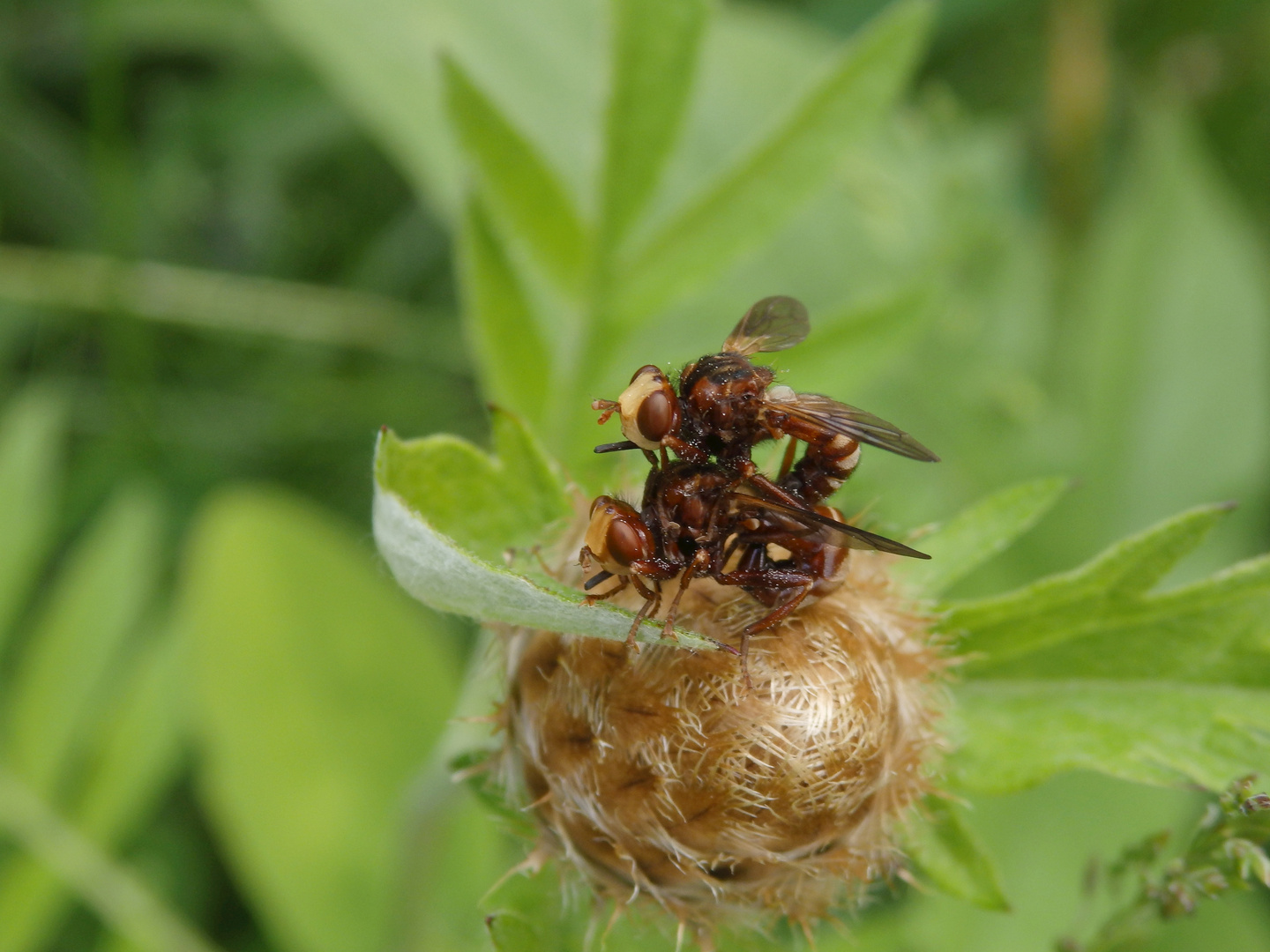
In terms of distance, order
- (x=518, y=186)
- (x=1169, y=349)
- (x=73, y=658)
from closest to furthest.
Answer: (x=518, y=186), (x=73, y=658), (x=1169, y=349)

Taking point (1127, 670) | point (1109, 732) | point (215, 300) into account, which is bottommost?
point (215, 300)

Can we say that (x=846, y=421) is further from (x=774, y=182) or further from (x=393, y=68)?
(x=393, y=68)

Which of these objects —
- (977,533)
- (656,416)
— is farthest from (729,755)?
(977,533)

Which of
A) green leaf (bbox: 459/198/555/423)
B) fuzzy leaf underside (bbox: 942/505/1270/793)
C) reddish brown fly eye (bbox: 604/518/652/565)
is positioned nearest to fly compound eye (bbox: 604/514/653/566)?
reddish brown fly eye (bbox: 604/518/652/565)

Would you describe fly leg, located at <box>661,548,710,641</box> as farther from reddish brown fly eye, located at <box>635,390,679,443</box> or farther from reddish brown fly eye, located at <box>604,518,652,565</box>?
reddish brown fly eye, located at <box>635,390,679,443</box>

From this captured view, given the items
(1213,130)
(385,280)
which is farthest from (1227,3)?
(385,280)

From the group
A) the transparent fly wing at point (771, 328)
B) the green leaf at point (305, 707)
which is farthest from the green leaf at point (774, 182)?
the green leaf at point (305, 707)
